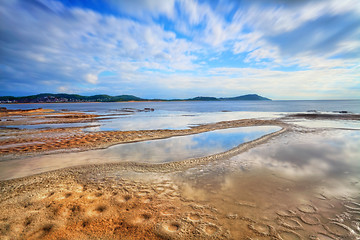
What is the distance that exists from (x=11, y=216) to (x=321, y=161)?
12.7 metres

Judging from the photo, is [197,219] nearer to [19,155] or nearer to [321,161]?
[321,161]

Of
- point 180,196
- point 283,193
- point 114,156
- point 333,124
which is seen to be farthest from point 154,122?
point 333,124

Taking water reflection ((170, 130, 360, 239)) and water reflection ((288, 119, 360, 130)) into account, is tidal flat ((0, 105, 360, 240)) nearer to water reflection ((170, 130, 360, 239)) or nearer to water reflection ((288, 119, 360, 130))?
water reflection ((170, 130, 360, 239))

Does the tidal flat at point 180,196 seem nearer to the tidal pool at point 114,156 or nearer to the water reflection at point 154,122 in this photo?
the tidal pool at point 114,156

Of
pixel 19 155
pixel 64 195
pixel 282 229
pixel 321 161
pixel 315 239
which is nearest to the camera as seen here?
pixel 315 239

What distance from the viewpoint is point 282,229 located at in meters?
3.80

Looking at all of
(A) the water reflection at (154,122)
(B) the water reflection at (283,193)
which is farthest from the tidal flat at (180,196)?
(A) the water reflection at (154,122)

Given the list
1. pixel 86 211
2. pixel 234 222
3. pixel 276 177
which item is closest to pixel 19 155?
pixel 86 211

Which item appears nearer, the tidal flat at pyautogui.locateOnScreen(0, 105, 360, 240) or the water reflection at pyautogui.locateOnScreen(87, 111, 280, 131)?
the tidal flat at pyautogui.locateOnScreen(0, 105, 360, 240)

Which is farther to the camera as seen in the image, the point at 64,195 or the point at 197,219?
the point at 64,195

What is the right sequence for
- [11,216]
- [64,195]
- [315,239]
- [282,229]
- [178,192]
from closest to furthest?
[315,239] < [282,229] < [11,216] < [64,195] < [178,192]

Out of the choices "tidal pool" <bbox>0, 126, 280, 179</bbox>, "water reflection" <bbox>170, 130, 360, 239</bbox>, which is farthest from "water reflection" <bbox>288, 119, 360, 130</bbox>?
"tidal pool" <bbox>0, 126, 280, 179</bbox>

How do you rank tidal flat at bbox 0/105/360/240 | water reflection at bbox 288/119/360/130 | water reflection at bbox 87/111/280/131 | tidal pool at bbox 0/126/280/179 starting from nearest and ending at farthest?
tidal flat at bbox 0/105/360/240, tidal pool at bbox 0/126/280/179, water reflection at bbox 288/119/360/130, water reflection at bbox 87/111/280/131

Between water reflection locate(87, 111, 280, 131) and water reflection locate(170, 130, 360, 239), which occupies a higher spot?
water reflection locate(170, 130, 360, 239)
